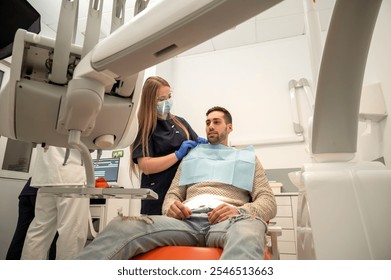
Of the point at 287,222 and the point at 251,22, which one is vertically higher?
the point at 251,22

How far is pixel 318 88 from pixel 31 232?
2.28 m

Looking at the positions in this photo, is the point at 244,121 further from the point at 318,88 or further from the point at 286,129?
the point at 318,88

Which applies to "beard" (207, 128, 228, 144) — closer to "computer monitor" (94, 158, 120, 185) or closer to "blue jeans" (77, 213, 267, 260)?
"blue jeans" (77, 213, 267, 260)

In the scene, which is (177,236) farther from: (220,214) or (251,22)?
(251,22)

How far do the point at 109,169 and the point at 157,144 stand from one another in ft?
6.71

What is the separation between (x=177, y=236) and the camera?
40.7 inches

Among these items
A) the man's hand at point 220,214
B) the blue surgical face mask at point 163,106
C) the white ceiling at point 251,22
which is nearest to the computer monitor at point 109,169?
the white ceiling at point 251,22

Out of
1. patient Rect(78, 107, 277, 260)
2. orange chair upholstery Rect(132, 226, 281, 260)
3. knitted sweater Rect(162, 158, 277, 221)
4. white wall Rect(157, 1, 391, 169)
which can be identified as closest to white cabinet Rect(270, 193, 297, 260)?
white wall Rect(157, 1, 391, 169)

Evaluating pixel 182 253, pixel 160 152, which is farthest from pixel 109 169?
pixel 182 253

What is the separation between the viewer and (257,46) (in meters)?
3.85

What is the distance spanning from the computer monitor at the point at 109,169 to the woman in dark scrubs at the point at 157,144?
189cm

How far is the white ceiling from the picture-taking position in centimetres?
311

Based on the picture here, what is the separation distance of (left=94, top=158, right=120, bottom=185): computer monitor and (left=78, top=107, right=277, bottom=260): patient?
82.5 inches

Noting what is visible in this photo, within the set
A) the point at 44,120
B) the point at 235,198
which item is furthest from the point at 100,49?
the point at 235,198
